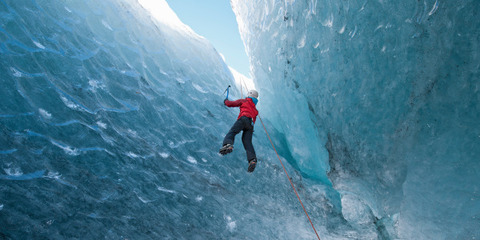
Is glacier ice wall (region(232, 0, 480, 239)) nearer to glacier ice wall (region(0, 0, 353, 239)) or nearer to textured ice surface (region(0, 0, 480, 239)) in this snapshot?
textured ice surface (region(0, 0, 480, 239))

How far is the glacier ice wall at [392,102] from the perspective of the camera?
3.63m

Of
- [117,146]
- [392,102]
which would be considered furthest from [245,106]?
[392,102]

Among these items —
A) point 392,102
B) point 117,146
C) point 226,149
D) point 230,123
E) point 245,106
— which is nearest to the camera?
point 226,149

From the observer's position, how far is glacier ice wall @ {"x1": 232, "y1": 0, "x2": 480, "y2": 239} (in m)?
3.63

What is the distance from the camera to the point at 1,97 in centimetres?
341

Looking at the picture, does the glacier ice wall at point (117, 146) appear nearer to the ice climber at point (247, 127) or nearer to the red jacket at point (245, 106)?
the ice climber at point (247, 127)

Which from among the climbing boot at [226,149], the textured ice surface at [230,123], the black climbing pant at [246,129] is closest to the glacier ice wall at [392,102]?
the textured ice surface at [230,123]

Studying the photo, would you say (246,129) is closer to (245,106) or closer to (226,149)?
(245,106)

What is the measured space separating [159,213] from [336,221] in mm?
3743

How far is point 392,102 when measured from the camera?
14.1ft

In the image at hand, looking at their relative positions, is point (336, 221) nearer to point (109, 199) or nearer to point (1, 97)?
point (109, 199)

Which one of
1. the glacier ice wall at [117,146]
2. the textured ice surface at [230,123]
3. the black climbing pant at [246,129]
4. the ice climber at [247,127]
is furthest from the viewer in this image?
the black climbing pant at [246,129]

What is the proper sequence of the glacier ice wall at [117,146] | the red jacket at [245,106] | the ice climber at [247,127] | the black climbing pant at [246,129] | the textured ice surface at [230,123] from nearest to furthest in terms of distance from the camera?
1. the glacier ice wall at [117,146]
2. the textured ice surface at [230,123]
3. the ice climber at [247,127]
4. the black climbing pant at [246,129]
5. the red jacket at [245,106]

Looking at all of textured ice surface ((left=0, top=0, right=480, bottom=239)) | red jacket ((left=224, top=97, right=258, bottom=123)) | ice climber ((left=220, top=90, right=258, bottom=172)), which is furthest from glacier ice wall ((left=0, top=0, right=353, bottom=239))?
red jacket ((left=224, top=97, right=258, bottom=123))
